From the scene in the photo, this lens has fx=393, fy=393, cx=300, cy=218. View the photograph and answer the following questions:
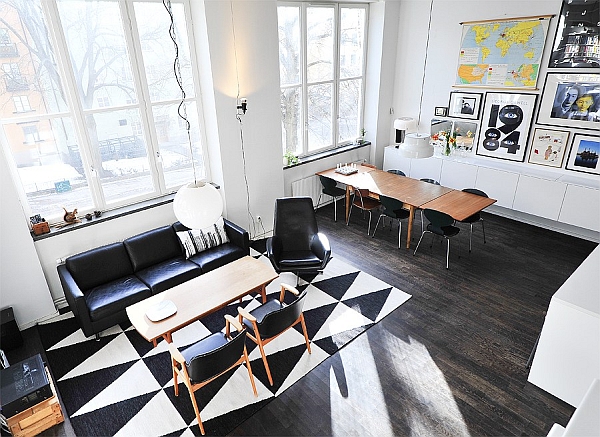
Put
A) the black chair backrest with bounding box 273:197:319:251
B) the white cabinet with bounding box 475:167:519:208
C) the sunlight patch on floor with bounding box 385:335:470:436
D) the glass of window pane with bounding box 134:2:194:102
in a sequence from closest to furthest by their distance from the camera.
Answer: the sunlight patch on floor with bounding box 385:335:470:436 → the glass of window pane with bounding box 134:2:194:102 → the black chair backrest with bounding box 273:197:319:251 → the white cabinet with bounding box 475:167:519:208

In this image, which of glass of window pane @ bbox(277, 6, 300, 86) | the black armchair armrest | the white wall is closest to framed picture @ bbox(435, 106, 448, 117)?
glass of window pane @ bbox(277, 6, 300, 86)

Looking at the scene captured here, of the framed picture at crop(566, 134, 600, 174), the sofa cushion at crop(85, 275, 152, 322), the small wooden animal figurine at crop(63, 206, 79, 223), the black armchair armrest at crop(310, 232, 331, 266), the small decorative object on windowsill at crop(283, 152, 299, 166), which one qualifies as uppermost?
the framed picture at crop(566, 134, 600, 174)

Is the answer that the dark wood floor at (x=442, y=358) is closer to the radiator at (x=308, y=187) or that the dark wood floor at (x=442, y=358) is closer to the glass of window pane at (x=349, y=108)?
the radiator at (x=308, y=187)

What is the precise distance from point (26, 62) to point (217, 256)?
120 inches

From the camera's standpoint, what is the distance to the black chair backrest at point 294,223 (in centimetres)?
562

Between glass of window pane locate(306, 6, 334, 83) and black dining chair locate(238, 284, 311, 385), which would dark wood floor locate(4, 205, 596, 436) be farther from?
glass of window pane locate(306, 6, 334, 83)

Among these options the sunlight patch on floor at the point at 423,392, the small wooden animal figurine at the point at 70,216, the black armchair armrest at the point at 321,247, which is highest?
the small wooden animal figurine at the point at 70,216

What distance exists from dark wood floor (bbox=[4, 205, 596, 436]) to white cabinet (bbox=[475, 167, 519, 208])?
0.90 m

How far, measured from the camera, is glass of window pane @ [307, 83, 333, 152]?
7.19 meters

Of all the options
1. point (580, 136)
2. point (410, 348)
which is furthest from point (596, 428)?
point (580, 136)

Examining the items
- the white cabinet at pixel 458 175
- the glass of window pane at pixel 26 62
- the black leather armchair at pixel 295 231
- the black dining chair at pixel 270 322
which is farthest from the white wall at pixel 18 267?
the white cabinet at pixel 458 175

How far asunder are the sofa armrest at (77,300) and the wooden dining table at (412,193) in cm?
427

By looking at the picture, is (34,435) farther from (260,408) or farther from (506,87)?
(506,87)

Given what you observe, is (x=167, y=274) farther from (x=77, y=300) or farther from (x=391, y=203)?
(x=391, y=203)
